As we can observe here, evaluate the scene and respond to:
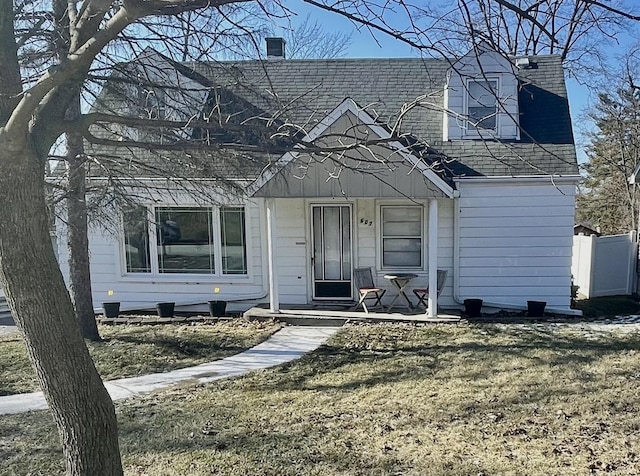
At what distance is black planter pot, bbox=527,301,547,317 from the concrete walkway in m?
3.83

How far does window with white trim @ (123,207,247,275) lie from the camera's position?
10172 mm

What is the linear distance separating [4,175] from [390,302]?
8.26 meters

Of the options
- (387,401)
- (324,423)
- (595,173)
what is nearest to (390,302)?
(387,401)

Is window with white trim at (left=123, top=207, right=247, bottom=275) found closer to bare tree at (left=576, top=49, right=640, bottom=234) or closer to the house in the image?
the house

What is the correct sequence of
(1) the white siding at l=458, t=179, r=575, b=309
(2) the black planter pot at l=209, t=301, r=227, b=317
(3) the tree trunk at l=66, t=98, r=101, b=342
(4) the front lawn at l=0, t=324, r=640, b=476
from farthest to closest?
(2) the black planter pot at l=209, t=301, r=227, b=317 < (1) the white siding at l=458, t=179, r=575, b=309 < (3) the tree trunk at l=66, t=98, r=101, b=342 < (4) the front lawn at l=0, t=324, r=640, b=476

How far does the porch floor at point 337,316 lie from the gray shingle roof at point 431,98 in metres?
2.73

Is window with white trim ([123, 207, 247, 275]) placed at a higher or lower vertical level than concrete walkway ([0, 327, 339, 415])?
higher

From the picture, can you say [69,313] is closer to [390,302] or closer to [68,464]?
[68,464]

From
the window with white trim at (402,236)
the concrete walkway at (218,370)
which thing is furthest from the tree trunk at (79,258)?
the window with white trim at (402,236)

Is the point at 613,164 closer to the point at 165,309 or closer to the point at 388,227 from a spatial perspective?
the point at 388,227

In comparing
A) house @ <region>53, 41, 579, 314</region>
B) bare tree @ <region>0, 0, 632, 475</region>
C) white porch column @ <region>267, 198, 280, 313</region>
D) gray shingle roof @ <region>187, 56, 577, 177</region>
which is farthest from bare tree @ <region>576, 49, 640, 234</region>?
bare tree @ <region>0, 0, 632, 475</region>

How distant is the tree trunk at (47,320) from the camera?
240cm

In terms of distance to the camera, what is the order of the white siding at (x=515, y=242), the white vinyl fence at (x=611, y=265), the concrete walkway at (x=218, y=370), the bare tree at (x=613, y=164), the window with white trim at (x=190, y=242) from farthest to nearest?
the bare tree at (x=613, y=164), the white vinyl fence at (x=611, y=265), the window with white trim at (x=190, y=242), the white siding at (x=515, y=242), the concrete walkway at (x=218, y=370)

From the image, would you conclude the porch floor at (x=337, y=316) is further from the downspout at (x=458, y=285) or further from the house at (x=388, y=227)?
the downspout at (x=458, y=285)
